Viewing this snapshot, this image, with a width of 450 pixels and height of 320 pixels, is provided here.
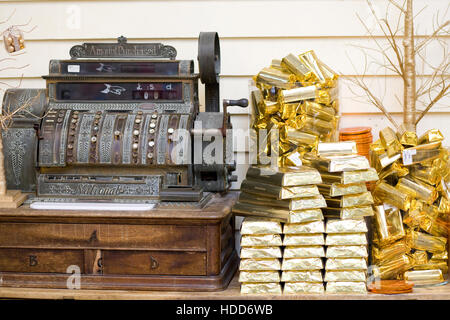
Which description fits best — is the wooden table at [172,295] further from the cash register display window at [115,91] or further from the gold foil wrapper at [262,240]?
the cash register display window at [115,91]

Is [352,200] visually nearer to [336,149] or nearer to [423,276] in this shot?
[336,149]

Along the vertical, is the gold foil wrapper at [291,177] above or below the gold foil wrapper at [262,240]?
above

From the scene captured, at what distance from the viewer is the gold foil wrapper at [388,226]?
2.95m

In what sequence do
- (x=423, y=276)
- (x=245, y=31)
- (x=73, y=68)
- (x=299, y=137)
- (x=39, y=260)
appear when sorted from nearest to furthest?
(x=39, y=260), (x=423, y=276), (x=299, y=137), (x=73, y=68), (x=245, y=31)

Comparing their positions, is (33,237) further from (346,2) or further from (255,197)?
(346,2)

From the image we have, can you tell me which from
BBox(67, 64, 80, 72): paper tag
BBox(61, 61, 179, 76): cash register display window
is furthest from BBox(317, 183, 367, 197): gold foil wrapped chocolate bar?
BBox(67, 64, 80, 72): paper tag

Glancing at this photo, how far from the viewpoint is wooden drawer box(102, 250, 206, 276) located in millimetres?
2773

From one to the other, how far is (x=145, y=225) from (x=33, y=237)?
1.83 feet

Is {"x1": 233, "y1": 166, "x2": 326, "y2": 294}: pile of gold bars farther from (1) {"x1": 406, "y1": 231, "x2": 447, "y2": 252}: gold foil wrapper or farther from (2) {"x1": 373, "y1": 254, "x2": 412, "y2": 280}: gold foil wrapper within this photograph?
(1) {"x1": 406, "y1": 231, "x2": 447, "y2": 252}: gold foil wrapper

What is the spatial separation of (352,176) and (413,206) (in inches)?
17.6

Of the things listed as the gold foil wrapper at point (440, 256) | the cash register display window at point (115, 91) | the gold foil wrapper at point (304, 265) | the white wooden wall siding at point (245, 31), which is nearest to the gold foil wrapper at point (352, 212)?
the gold foil wrapper at point (304, 265)

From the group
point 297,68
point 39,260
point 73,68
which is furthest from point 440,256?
point 73,68

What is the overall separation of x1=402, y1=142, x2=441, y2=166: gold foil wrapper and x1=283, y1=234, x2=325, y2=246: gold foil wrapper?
24.7 inches

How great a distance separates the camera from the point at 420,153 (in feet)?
9.81
